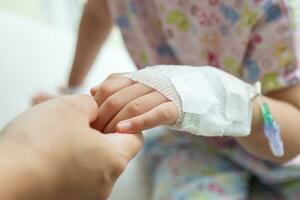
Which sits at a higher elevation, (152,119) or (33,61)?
(152,119)

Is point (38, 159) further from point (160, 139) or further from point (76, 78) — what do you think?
point (76, 78)

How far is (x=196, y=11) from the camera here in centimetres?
72

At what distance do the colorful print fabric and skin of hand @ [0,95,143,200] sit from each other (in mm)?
254

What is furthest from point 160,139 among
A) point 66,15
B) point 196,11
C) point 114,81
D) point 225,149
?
point 66,15

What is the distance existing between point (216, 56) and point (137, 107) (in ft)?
0.89

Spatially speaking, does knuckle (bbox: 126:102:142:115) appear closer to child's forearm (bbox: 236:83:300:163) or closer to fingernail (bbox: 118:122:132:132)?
fingernail (bbox: 118:122:132:132)

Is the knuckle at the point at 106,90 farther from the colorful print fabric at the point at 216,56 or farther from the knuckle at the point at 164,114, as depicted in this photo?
the colorful print fabric at the point at 216,56

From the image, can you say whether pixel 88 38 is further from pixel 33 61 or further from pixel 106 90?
pixel 106 90

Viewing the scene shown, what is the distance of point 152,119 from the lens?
0.49 m

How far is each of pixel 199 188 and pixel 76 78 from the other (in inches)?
15.5

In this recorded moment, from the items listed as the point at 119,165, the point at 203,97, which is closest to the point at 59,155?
the point at 119,165

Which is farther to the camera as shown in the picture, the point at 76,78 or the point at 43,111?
the point at 76,78

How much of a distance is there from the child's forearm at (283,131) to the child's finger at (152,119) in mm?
156

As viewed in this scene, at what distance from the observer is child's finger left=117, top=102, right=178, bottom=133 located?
0.48 metres
